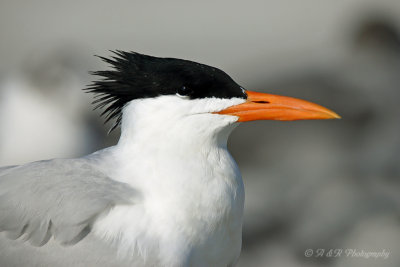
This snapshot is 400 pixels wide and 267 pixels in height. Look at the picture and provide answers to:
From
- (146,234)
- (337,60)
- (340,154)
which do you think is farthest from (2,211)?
(337,60)

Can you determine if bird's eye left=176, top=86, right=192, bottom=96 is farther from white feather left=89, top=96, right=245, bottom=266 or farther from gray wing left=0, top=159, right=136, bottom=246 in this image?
gray wing left=0, top=159, right=136, bottom=246

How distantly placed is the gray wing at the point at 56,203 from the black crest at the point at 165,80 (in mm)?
386

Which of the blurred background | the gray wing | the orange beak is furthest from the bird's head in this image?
the blurred background

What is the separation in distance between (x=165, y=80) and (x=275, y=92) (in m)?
3.93

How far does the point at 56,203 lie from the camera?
7.18 ft

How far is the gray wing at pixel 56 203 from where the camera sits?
2158 millimetres

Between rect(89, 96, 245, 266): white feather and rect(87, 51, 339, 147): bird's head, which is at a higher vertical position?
rect(87, 51, 339, 147): bird's head

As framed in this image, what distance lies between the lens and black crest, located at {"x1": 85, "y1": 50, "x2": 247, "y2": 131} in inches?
86.6

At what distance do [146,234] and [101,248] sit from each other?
18 cm

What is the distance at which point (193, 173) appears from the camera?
2227mm

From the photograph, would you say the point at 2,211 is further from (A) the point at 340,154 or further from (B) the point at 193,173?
(A) the point at 340,154

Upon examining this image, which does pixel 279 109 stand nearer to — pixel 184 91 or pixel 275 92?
pixel 184 91

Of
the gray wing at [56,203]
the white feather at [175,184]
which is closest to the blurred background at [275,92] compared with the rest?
the white feather at [175,184]

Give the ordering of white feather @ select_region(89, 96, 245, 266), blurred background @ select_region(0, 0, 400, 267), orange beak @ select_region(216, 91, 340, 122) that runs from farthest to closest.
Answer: blurred background @ select_region(0, 0, 400, 267), orange beak @ select_region(216, 91, 340, 122), white feather @ select_region(89, 96, 245, 266)
